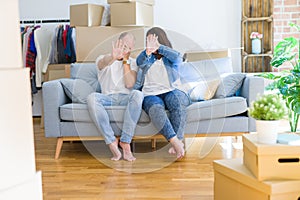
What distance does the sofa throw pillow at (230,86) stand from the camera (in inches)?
118

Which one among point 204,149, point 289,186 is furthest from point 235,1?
point 289,186

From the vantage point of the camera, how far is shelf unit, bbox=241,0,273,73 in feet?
13.6

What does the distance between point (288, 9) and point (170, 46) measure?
1885mm

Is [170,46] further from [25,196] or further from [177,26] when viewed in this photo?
[25,196]

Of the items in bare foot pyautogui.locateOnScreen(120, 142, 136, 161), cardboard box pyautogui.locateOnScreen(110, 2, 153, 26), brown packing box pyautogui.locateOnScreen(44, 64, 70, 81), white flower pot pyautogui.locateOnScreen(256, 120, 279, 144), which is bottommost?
bare foot pyautogui.locateOnScreen(120, 142, 136, 161)

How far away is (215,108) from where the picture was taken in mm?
2871

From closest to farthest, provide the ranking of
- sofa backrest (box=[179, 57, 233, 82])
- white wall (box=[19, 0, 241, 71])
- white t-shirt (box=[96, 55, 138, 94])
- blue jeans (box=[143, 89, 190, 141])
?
blue jeans (box=[143, 89, 190, 141]), white t-shirt (box=[96, 55, 138, 94]), sofa backrest (box=[179, 57, 233, 82]), white wall (box=[19, 0, 241, 71])

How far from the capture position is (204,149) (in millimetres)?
3123

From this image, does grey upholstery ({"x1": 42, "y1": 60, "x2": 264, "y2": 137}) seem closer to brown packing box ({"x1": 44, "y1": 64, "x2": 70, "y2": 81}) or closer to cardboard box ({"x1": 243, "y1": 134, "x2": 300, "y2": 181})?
brown packing box ({"x1": 44, "y1": 64, "x2": 70, "y2": 81})

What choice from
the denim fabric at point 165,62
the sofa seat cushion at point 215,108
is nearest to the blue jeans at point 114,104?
the denim fabric at point 165,62

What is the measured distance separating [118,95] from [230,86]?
2.77 feet

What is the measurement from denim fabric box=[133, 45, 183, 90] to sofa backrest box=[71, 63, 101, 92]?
44cm

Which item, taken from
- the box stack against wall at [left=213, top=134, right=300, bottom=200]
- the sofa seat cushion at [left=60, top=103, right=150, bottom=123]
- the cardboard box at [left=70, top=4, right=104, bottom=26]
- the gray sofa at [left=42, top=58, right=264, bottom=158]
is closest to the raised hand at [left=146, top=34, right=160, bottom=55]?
the gray sofa at [left=42, top=58, right=264, bottom=158]

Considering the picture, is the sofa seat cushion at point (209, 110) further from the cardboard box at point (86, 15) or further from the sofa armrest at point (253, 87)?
the cardboard box at point (86, 15)
